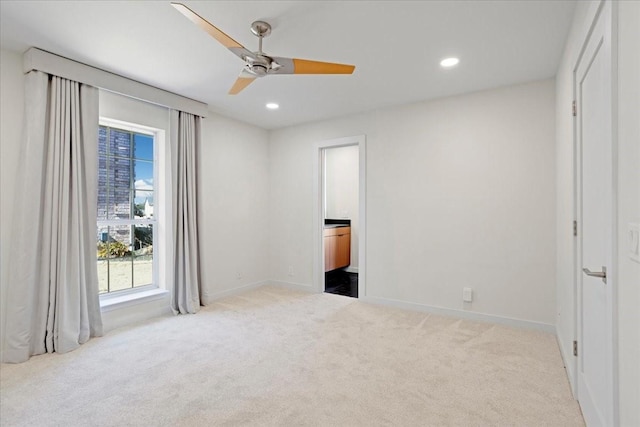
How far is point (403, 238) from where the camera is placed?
3.82 m

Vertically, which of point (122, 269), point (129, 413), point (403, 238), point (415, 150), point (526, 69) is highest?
point (526, 69)

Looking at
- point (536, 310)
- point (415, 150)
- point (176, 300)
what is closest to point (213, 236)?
point (176, 300)

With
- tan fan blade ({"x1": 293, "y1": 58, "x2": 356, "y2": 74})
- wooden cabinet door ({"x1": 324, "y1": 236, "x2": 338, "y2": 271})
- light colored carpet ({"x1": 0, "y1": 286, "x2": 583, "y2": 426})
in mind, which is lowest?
light colored carpet ({"x1": 0, "y1": 286, "x2": 583, "y2": 426})

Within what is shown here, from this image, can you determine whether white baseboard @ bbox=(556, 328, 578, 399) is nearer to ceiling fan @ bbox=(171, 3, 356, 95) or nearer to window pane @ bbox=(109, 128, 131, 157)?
ceiling fan @ bbox=(171, 3, 356, 95)

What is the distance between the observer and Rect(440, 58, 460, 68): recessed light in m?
2.66

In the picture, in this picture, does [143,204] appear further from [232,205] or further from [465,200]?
[465,200]

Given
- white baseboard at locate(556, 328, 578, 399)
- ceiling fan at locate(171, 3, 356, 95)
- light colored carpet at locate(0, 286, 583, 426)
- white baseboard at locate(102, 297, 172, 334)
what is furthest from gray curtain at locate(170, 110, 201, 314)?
white baseboard at locate(556, 328, 578, 399)

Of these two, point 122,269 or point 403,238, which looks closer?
point 122,269

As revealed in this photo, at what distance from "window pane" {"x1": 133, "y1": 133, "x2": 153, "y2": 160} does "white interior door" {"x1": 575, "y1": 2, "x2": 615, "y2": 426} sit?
13.1 feet

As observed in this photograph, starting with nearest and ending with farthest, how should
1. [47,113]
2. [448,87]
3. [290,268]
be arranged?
[47,113], [448,87], [290,268]

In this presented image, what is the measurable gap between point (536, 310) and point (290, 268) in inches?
124

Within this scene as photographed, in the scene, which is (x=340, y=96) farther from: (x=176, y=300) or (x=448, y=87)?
(x=176, y=300)

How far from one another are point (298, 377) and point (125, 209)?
105 inches

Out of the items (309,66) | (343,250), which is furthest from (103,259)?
(343,250)
